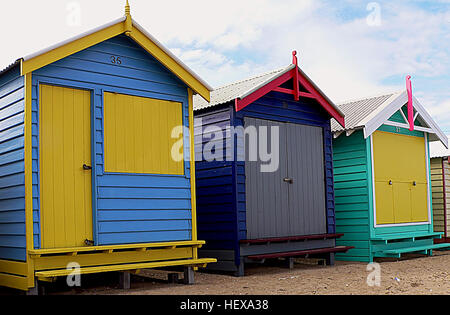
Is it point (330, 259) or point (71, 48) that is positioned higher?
point (71, 48)

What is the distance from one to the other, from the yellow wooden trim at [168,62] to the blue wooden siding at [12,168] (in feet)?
5.95

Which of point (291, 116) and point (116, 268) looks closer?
point (116, 268)

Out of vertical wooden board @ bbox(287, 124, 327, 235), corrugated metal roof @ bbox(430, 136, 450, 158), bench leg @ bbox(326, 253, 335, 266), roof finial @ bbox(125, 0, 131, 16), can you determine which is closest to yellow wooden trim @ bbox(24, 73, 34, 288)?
roof finial @ bbox(125, 0, 131, 16)

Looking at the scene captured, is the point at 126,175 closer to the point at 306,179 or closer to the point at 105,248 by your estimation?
the point at 105,248

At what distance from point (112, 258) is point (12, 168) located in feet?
5.98

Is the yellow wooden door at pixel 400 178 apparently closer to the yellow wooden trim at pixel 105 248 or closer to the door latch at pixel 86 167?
the yellow wooden trim at pixel 105 248

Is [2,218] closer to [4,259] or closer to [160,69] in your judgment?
[4,259]

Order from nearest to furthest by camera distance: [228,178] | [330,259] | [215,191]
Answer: [228,178], [215,191], [330,259]

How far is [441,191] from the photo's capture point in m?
14.9

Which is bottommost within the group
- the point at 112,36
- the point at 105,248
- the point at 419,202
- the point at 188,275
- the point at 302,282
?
the point at 302,282

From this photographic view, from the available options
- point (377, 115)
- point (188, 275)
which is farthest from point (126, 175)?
point (377, 115)

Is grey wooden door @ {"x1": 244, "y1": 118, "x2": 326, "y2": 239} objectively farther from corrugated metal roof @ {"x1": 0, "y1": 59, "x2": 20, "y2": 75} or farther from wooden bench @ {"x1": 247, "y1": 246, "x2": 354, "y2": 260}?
corrugated metal roof @ {"x1": 0, "y1": 59, "x2": 20, "y2": 75}

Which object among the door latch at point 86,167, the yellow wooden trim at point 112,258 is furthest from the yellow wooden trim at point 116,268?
the door latch at point 86,167

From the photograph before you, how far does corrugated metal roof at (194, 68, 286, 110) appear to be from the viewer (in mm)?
9813
